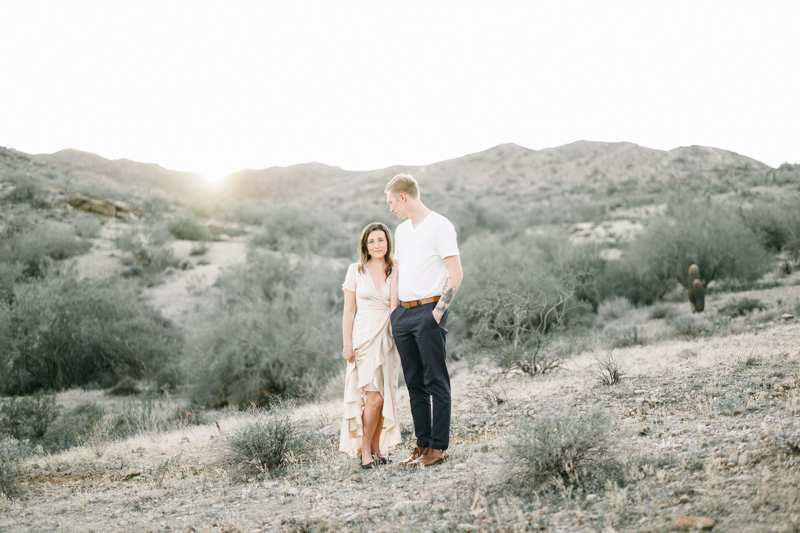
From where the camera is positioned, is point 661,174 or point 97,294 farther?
point 661,174

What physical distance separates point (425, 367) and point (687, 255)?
14.4 meters

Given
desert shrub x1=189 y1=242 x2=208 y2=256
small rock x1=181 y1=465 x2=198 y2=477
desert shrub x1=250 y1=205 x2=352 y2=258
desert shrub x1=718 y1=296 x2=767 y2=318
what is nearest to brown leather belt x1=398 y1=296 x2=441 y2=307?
small rock x1=181 y1=465 x2=198 y2=477

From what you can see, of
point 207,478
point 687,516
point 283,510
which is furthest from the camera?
point 207,478

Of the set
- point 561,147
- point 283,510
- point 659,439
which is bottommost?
point 283,510

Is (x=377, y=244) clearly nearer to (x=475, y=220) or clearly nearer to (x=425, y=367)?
(x=425, y=367)

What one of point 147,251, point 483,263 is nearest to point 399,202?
point 483,263

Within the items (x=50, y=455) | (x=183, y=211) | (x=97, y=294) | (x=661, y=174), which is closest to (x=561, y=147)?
(x=661, y=174)

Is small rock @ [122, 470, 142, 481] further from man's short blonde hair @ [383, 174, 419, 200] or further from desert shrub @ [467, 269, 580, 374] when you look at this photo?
desert shrub @ [467, 269, 580, 374]

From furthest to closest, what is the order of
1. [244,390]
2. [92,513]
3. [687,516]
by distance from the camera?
[244,390] → [92,513] → [687,516]

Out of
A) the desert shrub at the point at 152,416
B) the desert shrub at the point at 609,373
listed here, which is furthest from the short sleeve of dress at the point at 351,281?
the desert shrub at the point at 152,416

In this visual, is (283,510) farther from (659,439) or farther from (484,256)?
(484,256)

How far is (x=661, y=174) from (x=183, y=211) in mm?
43433

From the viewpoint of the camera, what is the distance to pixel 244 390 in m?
10.2

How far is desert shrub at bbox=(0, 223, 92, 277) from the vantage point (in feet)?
51.3
